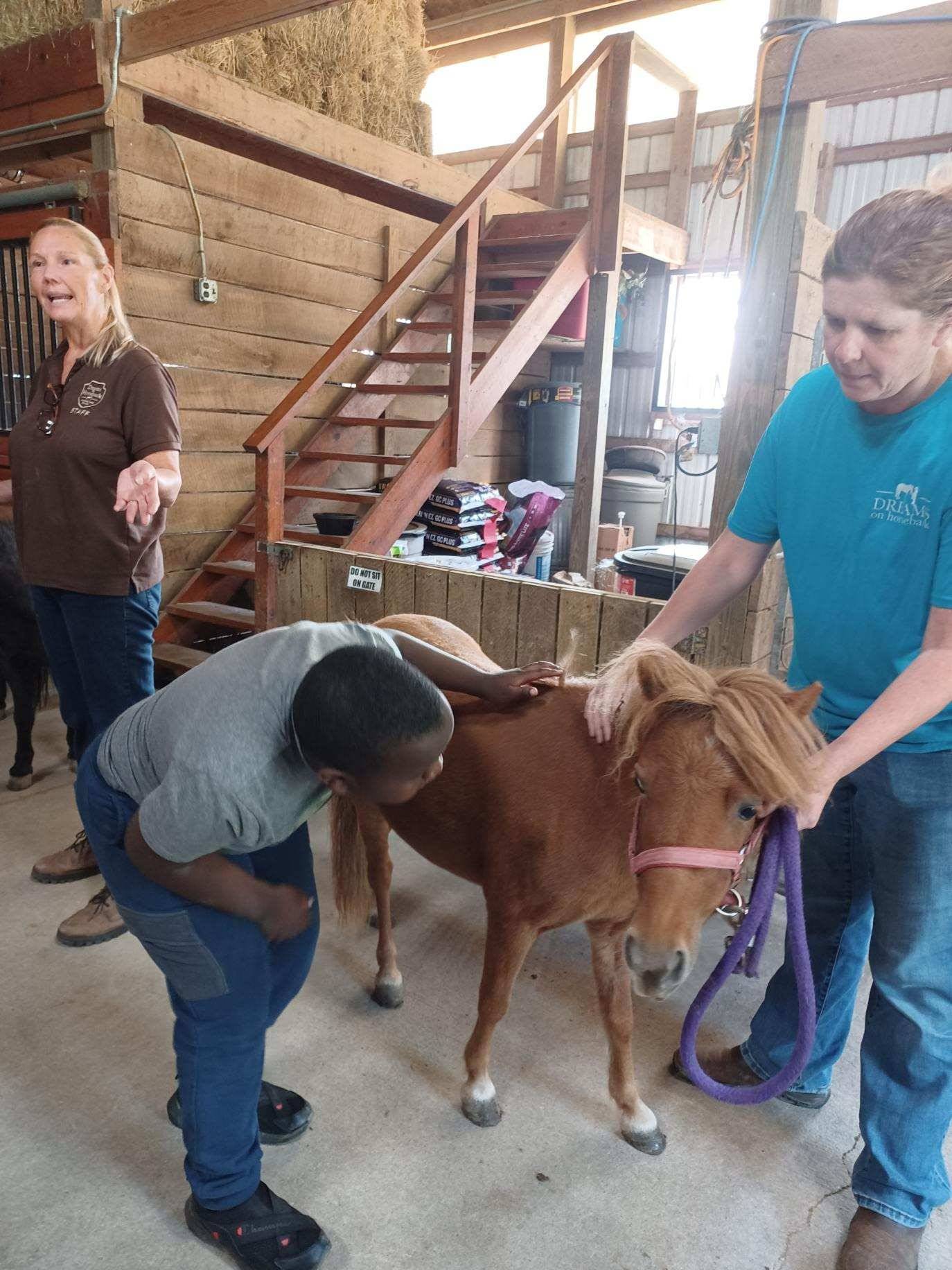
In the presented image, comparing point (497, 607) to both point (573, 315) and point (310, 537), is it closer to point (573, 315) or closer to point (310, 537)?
point (310, 537)

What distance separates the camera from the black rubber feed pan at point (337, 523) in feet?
14.2

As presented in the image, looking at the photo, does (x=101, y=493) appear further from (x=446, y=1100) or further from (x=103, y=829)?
(x=446, y=1100)

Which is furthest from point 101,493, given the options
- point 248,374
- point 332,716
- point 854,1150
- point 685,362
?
point 685,362

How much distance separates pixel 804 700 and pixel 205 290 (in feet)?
13.9

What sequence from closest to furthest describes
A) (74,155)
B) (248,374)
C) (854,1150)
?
(854,1150) → (74,155) → (248,374)

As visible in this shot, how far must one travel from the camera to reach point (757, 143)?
2.22 metres

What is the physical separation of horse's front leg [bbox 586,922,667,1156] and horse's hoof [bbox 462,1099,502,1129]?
0.26 metres

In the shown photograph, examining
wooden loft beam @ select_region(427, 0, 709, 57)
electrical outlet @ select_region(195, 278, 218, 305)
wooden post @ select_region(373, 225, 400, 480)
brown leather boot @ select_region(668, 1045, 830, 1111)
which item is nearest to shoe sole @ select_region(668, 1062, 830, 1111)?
brown leather boot @ select_region(668, 1045, 830, 1111)

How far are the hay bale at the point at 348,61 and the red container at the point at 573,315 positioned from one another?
4.19 ft

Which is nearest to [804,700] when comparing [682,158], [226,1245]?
[226,1245]

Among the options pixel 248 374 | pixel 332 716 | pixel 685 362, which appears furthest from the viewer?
pixel 685 362

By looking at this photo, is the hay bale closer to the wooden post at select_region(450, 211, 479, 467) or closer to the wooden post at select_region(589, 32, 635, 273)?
the wooden post at select_region(450, 211, 479, 467)

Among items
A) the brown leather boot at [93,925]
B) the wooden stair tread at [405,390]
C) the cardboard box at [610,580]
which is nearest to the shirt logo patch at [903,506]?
the brown leather boot at [93,925]

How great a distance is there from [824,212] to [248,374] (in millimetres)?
5807
